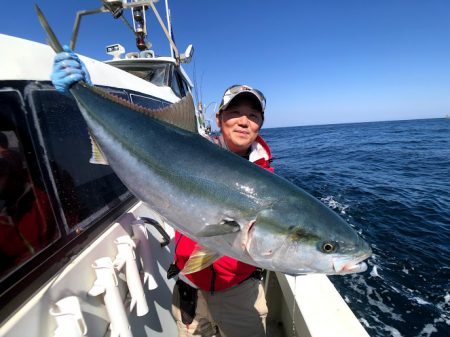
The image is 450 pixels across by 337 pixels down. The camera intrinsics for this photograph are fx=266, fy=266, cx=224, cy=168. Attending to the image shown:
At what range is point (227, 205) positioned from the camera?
69.4 inches

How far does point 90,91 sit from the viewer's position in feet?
6.75

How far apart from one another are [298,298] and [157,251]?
1.88 meters

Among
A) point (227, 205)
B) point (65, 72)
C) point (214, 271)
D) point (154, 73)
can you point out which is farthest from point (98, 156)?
point (154, 73)

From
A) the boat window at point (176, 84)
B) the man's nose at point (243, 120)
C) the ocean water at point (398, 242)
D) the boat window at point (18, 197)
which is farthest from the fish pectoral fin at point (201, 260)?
the boat window at point (176, 84)

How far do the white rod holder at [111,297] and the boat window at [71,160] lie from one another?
0.47 meters

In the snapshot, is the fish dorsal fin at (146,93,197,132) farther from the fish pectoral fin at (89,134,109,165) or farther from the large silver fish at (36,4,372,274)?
the fish pectoral fin at (89,134,109,165)

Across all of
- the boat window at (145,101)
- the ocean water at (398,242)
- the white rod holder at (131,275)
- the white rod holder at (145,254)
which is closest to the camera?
the white rod holder at (131,275)

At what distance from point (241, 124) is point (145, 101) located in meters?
2.62

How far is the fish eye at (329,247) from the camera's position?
1746 millimetres

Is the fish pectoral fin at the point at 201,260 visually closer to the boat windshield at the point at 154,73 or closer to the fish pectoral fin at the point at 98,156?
the fish pectoral fin at the point at 98,156

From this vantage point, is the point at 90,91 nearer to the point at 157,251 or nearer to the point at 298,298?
the point at 157,251

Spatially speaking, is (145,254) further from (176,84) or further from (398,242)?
(398,242)

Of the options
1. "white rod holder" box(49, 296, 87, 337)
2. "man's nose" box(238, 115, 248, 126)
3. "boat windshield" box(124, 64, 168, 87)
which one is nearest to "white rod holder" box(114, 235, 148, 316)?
"white rod holder" box(49, 296, 87, 337)

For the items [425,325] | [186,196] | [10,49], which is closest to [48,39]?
[10,49]
